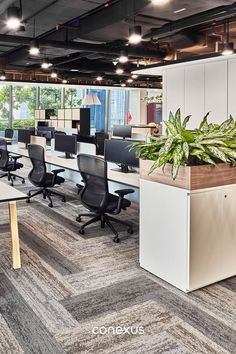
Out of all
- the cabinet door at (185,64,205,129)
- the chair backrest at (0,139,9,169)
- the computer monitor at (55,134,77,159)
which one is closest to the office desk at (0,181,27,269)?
the computer monitor at (55,134,77,159)

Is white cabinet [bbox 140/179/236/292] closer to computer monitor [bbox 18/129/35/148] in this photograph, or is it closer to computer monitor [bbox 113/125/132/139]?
computer monitor [bbox 18/129/35/148]

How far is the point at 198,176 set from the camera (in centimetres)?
291

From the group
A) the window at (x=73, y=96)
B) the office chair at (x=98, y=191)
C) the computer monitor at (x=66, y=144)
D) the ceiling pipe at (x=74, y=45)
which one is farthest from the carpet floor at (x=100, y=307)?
the window at (x=73, y=96)

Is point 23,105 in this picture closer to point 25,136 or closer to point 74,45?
point 25,136

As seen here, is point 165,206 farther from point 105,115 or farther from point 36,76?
point 105,115

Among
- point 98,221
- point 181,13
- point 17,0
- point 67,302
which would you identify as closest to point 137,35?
point 181,13

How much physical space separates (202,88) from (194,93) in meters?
0.23

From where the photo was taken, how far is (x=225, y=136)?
3064mm

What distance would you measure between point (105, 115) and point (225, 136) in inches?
535

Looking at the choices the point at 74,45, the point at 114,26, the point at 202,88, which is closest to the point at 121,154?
the point at 114,26

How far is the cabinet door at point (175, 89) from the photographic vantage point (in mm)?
7492

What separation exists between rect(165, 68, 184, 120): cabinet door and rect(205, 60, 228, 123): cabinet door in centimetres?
68

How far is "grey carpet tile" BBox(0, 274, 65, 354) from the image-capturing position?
229 centimetres

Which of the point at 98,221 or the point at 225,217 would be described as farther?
the point at 98,221
